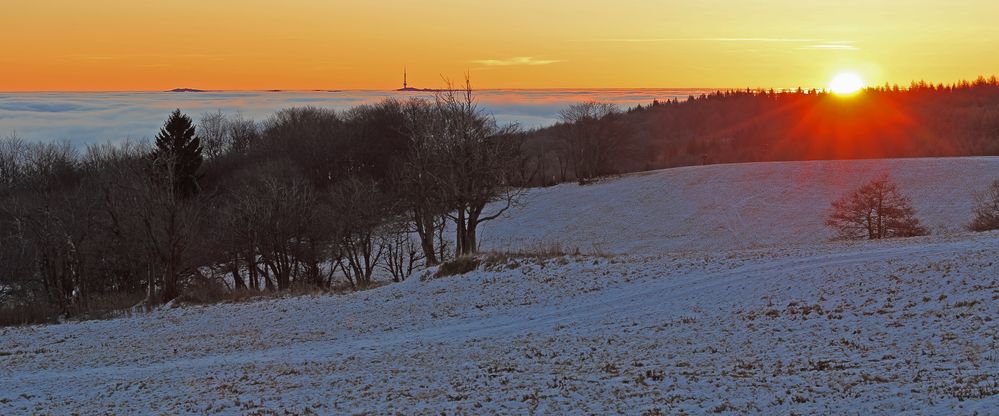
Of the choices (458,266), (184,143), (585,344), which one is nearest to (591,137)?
(184,143)

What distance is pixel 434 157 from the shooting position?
148 feet

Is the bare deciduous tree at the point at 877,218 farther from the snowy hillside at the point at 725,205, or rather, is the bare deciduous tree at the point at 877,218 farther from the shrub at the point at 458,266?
the shrub at the point at 458,266

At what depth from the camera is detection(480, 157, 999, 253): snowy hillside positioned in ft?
197

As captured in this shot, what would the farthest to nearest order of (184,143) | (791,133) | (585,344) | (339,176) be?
(791,133) → (339,176) → (184,143) → (585,344)

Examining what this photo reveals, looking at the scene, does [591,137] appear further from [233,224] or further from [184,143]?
[233,224]

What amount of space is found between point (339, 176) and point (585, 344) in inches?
3391

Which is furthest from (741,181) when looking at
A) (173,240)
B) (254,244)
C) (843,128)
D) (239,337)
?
(239,337)

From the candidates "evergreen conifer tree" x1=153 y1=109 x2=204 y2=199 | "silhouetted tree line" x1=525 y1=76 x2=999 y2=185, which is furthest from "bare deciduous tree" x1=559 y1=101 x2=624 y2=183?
"evergreen conifer tree" x1=153 y1=109 x2=204 y2=199

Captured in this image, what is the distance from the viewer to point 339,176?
100 m

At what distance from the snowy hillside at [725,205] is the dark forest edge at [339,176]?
6580mm

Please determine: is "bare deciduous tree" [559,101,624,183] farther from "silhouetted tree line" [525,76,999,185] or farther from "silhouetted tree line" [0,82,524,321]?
"silhouetted tree line" [0,82,524,321]

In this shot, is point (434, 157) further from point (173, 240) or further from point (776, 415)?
point (776, 415)

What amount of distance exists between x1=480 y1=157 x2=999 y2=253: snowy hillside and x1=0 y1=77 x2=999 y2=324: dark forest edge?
21.6 ft

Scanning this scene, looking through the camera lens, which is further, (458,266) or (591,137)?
(591,137)
